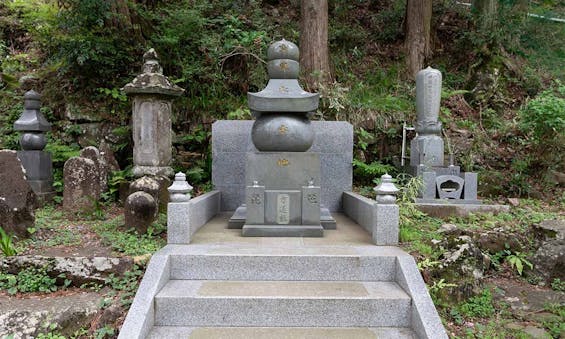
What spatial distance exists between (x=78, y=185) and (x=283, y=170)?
3866 mm

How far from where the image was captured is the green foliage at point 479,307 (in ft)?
12.8

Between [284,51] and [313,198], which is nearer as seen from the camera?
[313,198]

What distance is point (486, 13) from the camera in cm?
1204

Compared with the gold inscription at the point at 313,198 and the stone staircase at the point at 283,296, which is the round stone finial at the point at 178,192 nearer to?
the stone staircase at the point at 283,296

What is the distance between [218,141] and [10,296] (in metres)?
4.20

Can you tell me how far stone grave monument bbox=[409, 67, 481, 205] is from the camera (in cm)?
712

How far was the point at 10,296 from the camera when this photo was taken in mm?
3844

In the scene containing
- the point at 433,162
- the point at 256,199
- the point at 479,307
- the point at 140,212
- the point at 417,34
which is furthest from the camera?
the point at 417,34

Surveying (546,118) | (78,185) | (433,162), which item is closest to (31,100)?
(78,185)

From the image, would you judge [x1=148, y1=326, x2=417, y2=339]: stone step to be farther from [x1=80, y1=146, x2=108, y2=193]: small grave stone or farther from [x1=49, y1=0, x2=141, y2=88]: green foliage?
[x1=49, y1=0, x2=141, y2=88]: green foliage

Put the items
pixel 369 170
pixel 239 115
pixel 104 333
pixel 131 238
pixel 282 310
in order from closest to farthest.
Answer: pixel 104 333 → pixel 282 310 → pixel 131 238 → pixel 369 170 → pixel 239 115

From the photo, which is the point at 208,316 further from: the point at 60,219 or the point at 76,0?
the point at 76,0

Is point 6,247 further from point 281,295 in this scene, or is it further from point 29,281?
point 281,295

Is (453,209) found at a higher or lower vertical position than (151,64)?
lower
